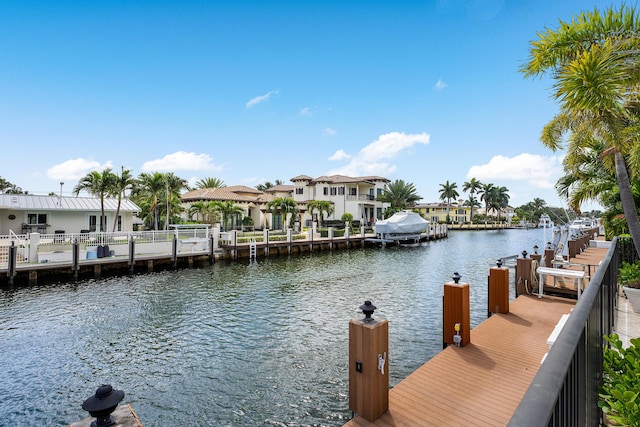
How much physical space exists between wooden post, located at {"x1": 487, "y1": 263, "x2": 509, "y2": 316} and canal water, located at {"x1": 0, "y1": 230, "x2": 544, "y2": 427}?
182 cm

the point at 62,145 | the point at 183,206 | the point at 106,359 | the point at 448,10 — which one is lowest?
the point at 106,359

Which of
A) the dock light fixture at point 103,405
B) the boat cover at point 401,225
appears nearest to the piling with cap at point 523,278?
the dock light fixture at point 103,405

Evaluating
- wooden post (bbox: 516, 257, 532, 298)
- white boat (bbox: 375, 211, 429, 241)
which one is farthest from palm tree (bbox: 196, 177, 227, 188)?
wooden post (bbox: 516, 257, 532, 298)

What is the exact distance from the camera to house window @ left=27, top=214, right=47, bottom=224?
2672 centimetres

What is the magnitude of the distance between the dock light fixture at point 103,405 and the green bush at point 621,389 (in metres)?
3.65

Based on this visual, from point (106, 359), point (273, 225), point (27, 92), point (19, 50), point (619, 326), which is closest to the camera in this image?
point (619, 326)

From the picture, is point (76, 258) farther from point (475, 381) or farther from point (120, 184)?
point (475, 381)

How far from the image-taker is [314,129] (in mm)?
37938

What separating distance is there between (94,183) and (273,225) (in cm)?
2231

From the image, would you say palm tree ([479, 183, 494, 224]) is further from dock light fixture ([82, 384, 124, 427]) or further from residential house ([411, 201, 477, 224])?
dock light fixture ([82, 384, 124, 427])

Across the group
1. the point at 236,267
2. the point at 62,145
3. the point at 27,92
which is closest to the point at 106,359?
the point at 236,267

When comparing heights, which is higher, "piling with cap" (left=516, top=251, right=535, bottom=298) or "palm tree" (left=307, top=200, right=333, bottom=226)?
"palm tree" (left=307, top=200, right=333, bottom=226)

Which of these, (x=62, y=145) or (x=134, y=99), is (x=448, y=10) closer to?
(x=134, y=99)

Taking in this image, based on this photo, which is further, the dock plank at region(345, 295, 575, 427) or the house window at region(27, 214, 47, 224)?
the house window at region(27, 214, 47, 224)
